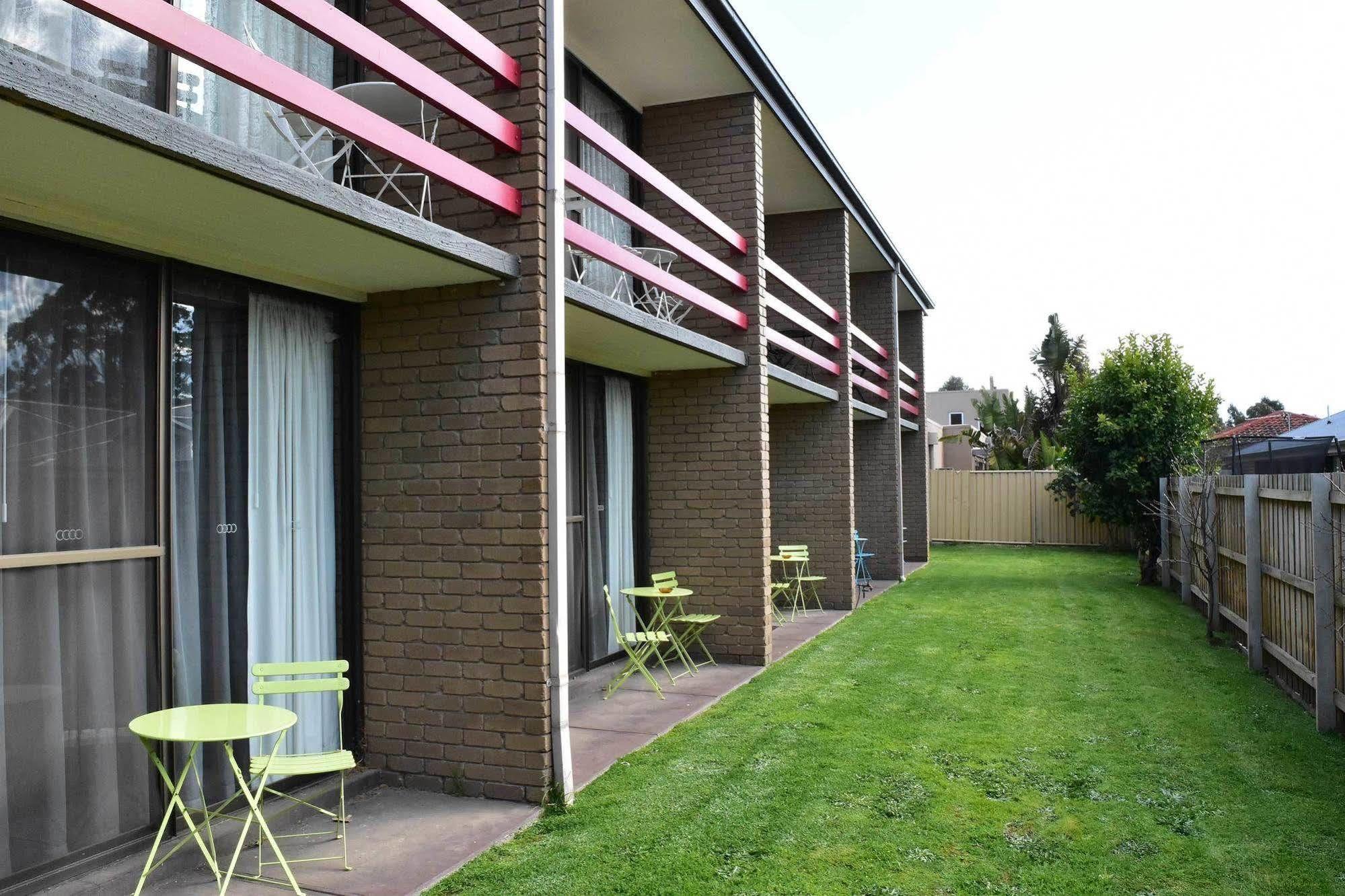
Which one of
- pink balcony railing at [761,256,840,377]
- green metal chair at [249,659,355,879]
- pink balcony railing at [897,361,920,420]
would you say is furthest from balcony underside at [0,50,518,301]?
pink balcony railing at [897,361,920,420]

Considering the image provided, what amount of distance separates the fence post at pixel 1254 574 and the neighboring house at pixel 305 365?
4871 mm

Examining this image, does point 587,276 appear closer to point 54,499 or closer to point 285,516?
point 285,516

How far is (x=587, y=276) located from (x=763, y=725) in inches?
160

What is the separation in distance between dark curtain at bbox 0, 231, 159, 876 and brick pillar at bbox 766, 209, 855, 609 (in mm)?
9501

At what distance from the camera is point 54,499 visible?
4.06 m

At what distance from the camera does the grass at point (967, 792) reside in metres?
4.25

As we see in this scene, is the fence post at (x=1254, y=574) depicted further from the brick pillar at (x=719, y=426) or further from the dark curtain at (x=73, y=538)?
the dark curtain at (x=73, y=538)

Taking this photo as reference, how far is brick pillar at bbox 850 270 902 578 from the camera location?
16.6m

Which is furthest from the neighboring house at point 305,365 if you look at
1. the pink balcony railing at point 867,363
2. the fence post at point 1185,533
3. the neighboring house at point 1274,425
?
the neighboring house at point 1274,425

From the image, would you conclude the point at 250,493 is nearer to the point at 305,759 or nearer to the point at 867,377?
the point at 305,759

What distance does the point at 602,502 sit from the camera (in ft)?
30.2

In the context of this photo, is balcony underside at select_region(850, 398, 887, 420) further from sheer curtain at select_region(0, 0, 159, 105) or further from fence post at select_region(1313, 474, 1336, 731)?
sheer curtain at select_region(0, 0, 159, 105)


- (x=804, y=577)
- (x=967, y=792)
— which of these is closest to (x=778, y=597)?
(x=804, y=577)

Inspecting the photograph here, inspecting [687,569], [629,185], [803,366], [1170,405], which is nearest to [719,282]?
[629,185]
